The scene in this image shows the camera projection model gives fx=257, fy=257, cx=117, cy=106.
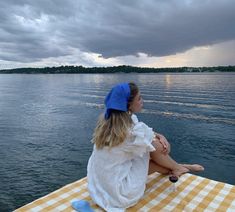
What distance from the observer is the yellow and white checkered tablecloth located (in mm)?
4242

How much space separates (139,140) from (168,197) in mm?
1486

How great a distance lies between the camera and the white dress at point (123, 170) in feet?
12.6

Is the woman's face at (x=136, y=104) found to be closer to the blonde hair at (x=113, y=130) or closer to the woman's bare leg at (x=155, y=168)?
the blonde hair at (x=113, y=130)

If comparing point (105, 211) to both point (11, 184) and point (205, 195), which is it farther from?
point (11, 184)

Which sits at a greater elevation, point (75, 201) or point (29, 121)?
point (75, 201)

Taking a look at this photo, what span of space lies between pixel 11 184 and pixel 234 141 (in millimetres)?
9817

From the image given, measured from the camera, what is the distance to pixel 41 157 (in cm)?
994

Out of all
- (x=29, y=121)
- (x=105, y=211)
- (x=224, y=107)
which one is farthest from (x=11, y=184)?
(x=224, y=107)

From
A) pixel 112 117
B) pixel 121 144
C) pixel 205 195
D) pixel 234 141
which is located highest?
pixel 112 117

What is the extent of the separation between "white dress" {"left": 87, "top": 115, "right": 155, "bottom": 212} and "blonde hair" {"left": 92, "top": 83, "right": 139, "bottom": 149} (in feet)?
0.32

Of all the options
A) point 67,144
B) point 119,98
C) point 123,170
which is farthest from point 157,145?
point 67,144

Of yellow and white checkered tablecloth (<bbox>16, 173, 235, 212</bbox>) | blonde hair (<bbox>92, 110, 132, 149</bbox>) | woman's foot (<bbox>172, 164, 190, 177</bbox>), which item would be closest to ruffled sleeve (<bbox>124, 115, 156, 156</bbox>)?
blonde hair (<bbox>92, 110, 132, 149</bbox>)

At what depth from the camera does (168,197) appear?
457 cm

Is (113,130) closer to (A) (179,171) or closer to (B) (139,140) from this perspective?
(B) (139,140)
